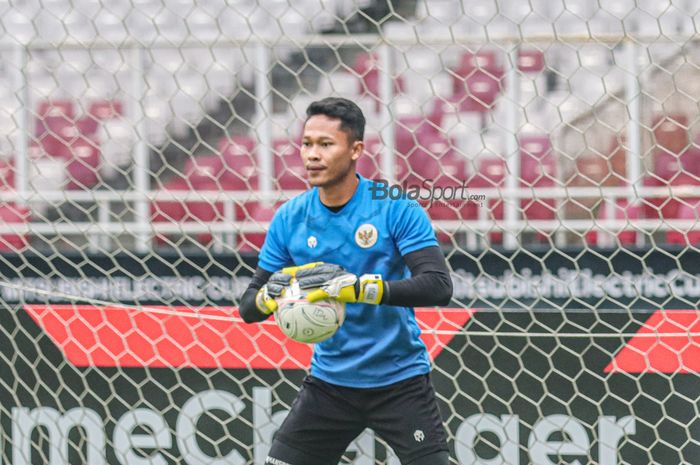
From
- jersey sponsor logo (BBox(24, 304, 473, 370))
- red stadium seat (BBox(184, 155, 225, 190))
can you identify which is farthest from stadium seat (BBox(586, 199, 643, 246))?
red stadium seat (BBox(184, 155, 225, 190))

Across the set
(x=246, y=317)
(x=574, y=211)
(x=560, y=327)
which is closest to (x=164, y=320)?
(x=246, y=317)

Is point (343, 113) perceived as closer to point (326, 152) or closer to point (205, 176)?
point (326, 152)

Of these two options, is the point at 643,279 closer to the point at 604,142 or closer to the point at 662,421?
the point at 662,421

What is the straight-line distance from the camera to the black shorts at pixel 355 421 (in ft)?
8.24

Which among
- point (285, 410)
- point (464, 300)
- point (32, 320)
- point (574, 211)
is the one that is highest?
point (32, 320)

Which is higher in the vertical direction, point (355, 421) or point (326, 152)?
point (326, 152)

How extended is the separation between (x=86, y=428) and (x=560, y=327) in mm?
1734

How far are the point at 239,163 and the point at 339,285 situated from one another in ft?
11.6

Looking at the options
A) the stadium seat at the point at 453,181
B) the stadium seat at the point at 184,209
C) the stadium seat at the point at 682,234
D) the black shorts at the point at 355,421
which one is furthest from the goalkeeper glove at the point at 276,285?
the stadium seat at the point at 184,209

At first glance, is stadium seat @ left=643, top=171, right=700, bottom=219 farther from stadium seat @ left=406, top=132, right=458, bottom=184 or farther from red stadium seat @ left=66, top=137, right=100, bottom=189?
red stadium seat @ left=66, top=137, right=100, bottom=189

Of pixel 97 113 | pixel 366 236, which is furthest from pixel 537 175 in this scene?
pixel 97 113

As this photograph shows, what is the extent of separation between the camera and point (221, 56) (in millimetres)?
6461

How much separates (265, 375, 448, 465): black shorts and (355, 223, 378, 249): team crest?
399 millimetres

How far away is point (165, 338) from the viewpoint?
129 inches
